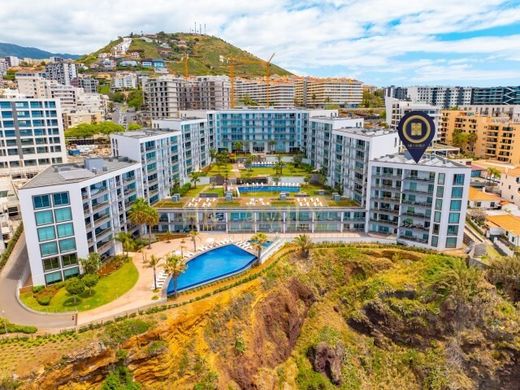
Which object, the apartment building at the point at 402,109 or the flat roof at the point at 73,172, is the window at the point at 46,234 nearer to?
the flat roof at the point at 73,172

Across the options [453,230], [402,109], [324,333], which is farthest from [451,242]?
[402,109]

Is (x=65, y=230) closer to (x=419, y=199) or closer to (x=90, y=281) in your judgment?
(x=90, y=281)

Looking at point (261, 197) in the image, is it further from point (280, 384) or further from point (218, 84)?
point (218, 84)

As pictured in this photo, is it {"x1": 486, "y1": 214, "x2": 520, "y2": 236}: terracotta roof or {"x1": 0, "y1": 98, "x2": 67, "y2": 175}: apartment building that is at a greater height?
{"x1": 0, "y1": 98, "x2": 67, "y2": 175}: apartment building

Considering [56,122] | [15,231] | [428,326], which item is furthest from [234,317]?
[56,122]

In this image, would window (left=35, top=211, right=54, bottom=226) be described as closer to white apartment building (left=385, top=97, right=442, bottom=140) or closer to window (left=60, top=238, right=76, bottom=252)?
window (left=60, top=238, right=76, bottom=252)

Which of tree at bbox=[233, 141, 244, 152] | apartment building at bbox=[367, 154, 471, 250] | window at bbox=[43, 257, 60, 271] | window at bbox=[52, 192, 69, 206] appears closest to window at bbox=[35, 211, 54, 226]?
window at bbox=[52, 192, 69, 206]

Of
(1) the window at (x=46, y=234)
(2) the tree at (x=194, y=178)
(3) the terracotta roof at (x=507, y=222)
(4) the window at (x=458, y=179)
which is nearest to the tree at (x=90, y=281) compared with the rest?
(1) the window at (x=46, y=234)
